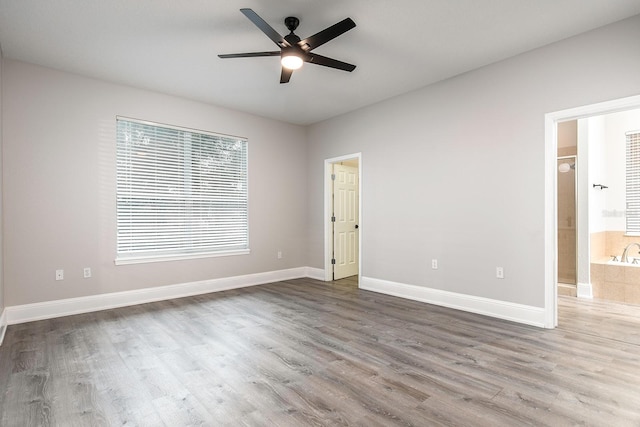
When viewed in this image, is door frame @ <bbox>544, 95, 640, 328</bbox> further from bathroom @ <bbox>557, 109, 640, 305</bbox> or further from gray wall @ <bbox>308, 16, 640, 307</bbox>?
bathroom @ <bbox>557, 109, 640, 305</bbox>

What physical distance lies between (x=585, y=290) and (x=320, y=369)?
4.25 metres

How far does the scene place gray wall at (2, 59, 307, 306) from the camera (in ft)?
12.1

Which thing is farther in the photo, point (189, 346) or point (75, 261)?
point (75, 261)

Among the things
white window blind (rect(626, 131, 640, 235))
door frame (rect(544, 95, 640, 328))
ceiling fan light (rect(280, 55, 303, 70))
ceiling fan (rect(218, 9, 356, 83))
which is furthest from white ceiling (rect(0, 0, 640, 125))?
white window blind (rect(626, 131, 640, 235))

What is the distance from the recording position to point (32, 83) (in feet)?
12.4

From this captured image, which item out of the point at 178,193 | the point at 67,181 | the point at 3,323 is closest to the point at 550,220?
the point at 178,193

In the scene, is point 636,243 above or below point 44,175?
below

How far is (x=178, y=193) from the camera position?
4.87 m

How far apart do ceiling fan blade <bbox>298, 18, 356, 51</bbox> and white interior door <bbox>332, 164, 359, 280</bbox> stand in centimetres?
334

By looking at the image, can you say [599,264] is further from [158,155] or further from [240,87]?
[158,155]

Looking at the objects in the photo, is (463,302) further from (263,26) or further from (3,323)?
(3,323)

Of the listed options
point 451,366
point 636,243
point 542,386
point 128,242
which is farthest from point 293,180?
point 636,243

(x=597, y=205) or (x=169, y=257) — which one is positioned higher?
(x=597, y=205)

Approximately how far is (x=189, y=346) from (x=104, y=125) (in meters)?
3.06
